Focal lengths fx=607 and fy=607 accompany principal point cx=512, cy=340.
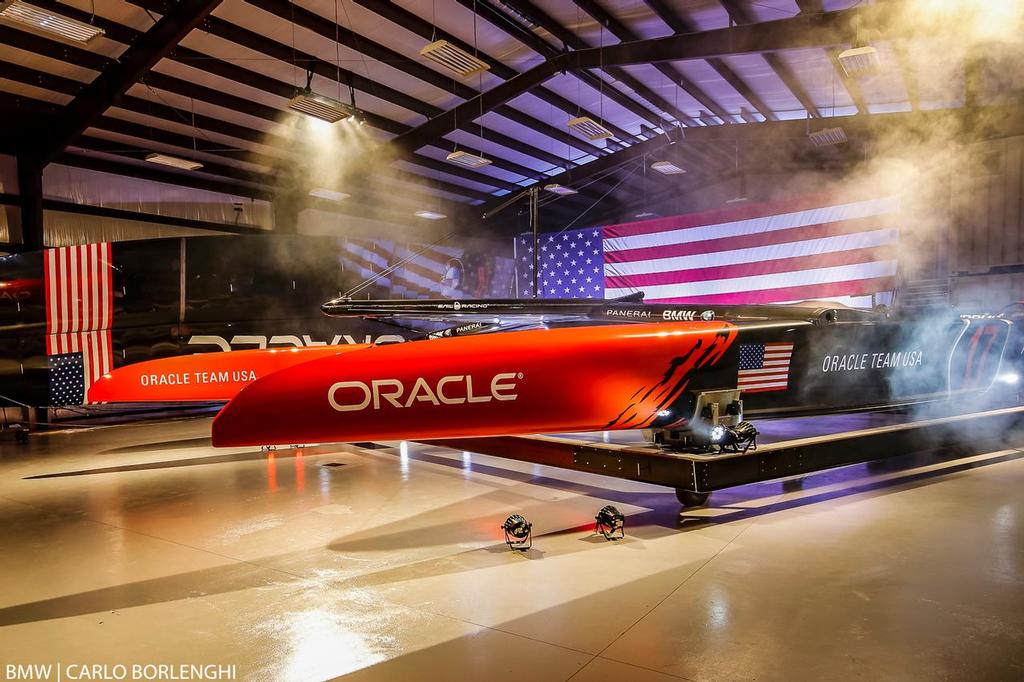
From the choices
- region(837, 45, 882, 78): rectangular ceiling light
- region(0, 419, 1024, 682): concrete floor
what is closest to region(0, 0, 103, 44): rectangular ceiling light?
region(0, 419, 1024, 682): concrete floor

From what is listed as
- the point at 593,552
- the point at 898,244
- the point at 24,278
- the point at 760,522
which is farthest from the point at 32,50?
the point at 898,244

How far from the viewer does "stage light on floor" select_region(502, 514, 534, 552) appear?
253 centimetres

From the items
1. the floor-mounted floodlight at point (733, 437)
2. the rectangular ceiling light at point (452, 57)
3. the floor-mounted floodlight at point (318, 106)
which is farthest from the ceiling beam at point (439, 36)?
the floor-mounted floodlight at point (733, 437)

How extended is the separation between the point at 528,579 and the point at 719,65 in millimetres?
8504

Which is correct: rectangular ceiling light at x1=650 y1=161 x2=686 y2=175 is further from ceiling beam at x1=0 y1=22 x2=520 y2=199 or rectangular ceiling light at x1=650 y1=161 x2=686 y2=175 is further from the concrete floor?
the concrete floor

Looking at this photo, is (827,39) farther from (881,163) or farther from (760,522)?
(760,522)

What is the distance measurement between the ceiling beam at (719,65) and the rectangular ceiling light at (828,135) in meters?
1.21

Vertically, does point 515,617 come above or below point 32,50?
below

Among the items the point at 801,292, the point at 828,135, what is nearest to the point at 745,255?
the point at 801,292

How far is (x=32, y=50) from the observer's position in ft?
22.7

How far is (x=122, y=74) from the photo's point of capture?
24.4 feet

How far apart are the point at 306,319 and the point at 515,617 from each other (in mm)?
6138

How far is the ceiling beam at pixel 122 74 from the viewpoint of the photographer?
6590mm

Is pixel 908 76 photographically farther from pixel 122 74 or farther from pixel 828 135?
pixel 122 74
